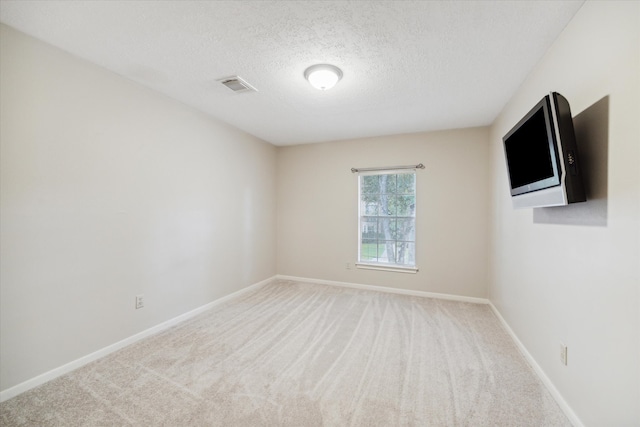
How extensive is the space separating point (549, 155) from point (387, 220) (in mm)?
2663

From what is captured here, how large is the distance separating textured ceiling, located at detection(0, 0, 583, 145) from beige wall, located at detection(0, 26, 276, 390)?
26cm

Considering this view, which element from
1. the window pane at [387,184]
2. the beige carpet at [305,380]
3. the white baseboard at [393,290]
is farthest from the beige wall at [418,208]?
the beige carpet at [305,380]

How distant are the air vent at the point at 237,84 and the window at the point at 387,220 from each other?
2.29 metres

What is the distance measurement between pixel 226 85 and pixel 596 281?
302 cm

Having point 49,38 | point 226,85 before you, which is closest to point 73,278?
point 49,38

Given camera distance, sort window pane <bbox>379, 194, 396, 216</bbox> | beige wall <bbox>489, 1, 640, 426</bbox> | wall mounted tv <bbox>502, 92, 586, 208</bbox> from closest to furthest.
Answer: beige wall <bbox>489, 1, 640, 426</bbox> < wall mounted tv <bbox>502, 92, 586, 208</bbox> < window pane <bbox>379, 194, 396, 216</bbox>

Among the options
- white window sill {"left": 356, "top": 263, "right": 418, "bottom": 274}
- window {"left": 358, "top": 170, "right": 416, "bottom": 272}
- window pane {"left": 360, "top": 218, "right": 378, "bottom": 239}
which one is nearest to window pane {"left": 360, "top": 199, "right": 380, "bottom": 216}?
window {"left": 358, "top": 170, "right": 416, "bottom": 272}

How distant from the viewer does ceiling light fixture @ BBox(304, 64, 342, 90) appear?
2.07 metres

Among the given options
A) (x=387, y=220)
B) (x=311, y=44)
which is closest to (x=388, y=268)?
(x=387, y=220)

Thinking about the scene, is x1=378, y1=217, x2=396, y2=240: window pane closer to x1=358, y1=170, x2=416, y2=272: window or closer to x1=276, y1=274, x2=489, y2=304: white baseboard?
x1=358, y1=170, x2=416, y2=272: window

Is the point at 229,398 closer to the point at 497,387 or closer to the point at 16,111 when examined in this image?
the point at 497,387

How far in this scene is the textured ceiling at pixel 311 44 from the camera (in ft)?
4.94

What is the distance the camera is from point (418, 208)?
3.81m

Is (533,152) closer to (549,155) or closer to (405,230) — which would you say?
(549,155)
